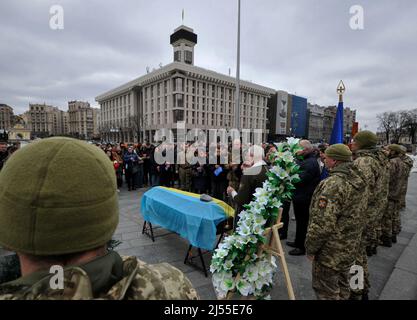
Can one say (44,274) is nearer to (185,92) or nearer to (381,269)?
(381,269)

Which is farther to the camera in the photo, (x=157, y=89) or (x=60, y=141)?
(x=157, y=89)

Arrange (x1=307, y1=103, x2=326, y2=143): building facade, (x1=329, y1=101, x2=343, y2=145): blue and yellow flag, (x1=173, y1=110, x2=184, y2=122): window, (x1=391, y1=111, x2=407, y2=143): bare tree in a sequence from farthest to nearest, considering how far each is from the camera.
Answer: (x1=307, y1=103, x2=326, y2=143): building facade, (x1=173, y1=110, x2=184, y2=122): window, (x1=391, y1=111, x2=407, y2=143): bare tree, (x1=329, y1=101, x2=343, y2=145): blue and yellow flag

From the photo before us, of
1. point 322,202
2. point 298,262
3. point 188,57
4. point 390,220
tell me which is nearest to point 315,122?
point 188,57

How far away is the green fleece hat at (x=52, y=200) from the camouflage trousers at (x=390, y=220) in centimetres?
585

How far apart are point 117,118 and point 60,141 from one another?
92.9 metres

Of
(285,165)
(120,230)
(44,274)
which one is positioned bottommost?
(120,230)

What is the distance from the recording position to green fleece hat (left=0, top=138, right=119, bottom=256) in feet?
2.12

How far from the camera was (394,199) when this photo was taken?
4953 millimetres

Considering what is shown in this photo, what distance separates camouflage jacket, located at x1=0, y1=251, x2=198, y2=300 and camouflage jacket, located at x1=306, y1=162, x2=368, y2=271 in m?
2.11

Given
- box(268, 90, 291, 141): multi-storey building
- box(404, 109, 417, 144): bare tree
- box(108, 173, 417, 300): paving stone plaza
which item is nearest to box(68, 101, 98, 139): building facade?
box(268, 90, 291, 141): multi-storey building

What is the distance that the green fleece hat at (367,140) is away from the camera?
11.9ft

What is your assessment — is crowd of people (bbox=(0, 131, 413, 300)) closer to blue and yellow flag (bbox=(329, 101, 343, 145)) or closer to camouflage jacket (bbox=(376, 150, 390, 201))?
camouflage jacket (bbox=(376, 150, 390, 201))
